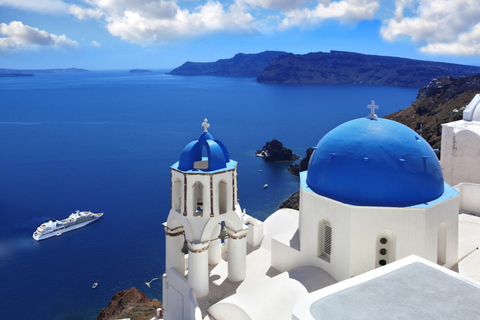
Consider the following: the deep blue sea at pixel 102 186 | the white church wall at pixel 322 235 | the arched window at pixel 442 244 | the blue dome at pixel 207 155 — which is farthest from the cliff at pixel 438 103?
the blue dome at pixel 207 155

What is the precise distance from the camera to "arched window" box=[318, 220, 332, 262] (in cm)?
1143

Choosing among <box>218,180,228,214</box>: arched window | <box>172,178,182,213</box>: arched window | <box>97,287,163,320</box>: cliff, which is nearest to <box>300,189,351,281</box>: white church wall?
<box>218,180,228,214</box>: arched window

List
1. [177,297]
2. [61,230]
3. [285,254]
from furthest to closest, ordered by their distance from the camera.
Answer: [61,230], [285,254], [177,297]

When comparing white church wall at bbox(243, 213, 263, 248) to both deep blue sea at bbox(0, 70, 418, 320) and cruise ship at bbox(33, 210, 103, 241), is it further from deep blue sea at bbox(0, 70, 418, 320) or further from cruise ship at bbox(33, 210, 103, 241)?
cruise ship at bbox(33, 210, 103, 241)

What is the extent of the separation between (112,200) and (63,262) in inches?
404

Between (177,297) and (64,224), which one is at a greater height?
(177,297)

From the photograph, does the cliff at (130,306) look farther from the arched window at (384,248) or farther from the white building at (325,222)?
the arched window at (384,248)

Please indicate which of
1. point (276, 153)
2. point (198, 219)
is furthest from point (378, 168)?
point (276, 153)

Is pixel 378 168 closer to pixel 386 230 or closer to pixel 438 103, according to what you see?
pixel 386 230

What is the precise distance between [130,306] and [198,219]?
12.7 meters

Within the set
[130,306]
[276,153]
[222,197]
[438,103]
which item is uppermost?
[438,103]

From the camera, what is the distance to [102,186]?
140 feet

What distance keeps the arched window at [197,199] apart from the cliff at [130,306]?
31.7 feet

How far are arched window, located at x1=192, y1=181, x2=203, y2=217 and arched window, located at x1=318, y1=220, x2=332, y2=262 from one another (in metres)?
3.39
